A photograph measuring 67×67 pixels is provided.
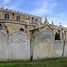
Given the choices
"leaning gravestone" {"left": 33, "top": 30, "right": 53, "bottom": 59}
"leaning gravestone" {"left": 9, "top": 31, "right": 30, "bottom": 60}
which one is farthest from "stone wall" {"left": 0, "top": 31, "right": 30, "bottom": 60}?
"leaning gravestone" {"left": 33, "top": 30, "right": 53, "bottom": 59}

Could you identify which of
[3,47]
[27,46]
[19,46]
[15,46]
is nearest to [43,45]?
[27,46]

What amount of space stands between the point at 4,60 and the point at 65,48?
31.3 feet

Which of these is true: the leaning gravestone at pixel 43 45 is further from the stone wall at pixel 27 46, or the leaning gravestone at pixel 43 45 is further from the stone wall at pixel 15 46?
the stone wall at pixel 15 46

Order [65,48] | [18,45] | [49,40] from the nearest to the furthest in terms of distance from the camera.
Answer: [18,45]
[49,40]
[65,48]

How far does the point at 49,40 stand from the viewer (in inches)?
965

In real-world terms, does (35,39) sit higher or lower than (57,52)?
higher

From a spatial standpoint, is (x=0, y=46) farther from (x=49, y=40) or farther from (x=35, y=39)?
(x=49, y=40)

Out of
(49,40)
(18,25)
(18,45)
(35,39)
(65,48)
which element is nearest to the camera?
(18,45)

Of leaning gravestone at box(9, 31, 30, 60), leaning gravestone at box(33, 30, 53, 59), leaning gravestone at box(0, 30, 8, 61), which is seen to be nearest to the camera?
leaning gravestone at box(0, 30, 8, 61)

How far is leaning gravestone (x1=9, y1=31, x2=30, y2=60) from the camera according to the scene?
67.6 ft

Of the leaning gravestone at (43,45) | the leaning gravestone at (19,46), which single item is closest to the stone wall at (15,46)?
the leaning gravestone at (19,46)

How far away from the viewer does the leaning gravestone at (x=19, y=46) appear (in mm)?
20594

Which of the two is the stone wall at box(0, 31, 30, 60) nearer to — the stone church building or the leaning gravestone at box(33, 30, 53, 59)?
the stone church building

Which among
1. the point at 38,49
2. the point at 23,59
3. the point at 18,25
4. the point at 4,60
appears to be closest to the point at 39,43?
the point at 38,49
